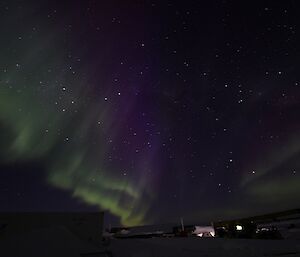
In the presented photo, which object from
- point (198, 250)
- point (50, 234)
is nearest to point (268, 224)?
point (198, 250)

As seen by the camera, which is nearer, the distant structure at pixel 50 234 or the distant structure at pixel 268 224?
the distant structure at pixel 50 234

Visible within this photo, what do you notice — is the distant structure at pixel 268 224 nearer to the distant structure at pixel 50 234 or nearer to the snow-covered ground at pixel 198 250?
the snow-covered ground at pixel 198 250

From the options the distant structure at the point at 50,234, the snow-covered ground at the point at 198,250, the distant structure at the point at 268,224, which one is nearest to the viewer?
the distant structure at the point at 50,234

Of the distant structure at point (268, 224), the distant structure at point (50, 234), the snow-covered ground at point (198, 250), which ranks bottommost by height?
the snow-covered ground at point (198, 250)

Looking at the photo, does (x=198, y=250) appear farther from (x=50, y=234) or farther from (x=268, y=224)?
(x=268, y=224)

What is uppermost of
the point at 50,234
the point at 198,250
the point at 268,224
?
the point at 268,224

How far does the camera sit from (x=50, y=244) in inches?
650

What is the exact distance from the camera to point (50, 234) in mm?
17922

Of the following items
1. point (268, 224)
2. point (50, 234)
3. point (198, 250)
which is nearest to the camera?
point (50, 234)

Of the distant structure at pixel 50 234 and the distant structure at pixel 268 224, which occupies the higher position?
the distant structure at pixel 268 224

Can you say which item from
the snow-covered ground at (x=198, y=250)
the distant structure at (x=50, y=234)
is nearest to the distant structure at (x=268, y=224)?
the snow-covered ground at (x=198, y=250)

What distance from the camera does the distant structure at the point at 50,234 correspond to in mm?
15871

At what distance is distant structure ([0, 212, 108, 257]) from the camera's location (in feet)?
52.1

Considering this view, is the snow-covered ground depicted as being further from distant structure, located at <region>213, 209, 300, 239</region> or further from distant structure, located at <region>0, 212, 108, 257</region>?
distant structure, located at <region>213, 209, 300, 239</region>
